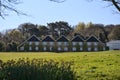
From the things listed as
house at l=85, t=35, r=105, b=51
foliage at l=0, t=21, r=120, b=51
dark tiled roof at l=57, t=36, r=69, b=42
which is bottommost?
house at l=85, t=35, r=105, b=51

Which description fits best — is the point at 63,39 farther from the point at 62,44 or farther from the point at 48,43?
the point at 48,43

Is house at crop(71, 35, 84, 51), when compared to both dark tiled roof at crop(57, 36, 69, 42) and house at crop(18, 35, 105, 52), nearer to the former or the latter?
house at crop(18, 35, 105, 52)

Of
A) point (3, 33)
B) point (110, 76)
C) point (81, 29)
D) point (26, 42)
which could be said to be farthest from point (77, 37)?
point (110, 76)

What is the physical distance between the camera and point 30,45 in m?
114

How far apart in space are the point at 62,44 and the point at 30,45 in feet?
30.8

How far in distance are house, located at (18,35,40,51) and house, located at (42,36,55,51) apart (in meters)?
2.05

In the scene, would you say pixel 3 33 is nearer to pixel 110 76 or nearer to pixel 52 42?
pixel 52 42

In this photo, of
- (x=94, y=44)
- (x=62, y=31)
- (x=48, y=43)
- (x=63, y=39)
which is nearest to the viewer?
(x=48, y=43)

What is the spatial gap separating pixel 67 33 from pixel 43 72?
12714 cm

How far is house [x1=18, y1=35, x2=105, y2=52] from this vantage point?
374ft

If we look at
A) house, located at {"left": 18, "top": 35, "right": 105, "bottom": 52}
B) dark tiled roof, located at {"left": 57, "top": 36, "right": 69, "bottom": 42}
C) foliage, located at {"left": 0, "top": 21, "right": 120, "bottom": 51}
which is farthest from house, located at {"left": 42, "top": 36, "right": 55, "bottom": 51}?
foliage, located at {"left": 0, "top": 21, "right": 120, "bottom": 51}

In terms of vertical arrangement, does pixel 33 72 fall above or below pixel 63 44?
below

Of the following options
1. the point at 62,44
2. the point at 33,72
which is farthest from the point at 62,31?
the point at 33,72

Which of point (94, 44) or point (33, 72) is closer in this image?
point (33, 72)
